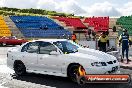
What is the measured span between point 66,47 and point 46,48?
0.79m

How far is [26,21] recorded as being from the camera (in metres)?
61.2

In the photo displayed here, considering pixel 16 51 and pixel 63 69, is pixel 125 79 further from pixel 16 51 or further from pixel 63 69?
pixel 16 51

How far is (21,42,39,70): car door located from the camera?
13455 millimetres

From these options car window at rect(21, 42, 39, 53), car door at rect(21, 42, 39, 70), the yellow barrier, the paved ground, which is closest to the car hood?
the paved ground

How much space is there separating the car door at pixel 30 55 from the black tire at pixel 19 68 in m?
0.29

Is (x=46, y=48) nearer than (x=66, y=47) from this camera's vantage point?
No

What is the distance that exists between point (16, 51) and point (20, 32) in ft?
133

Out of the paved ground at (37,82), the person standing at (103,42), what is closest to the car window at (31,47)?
the paved ground at (37,82)

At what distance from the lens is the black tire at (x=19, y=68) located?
14.0m

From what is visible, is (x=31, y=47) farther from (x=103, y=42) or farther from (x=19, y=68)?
(x=103, y=42)

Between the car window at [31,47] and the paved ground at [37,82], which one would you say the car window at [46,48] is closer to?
the car window at [31,47]

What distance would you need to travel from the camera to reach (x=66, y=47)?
1306cm

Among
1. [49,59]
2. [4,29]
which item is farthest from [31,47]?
[4,29]

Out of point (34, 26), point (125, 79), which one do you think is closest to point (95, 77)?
point (125, 79)
